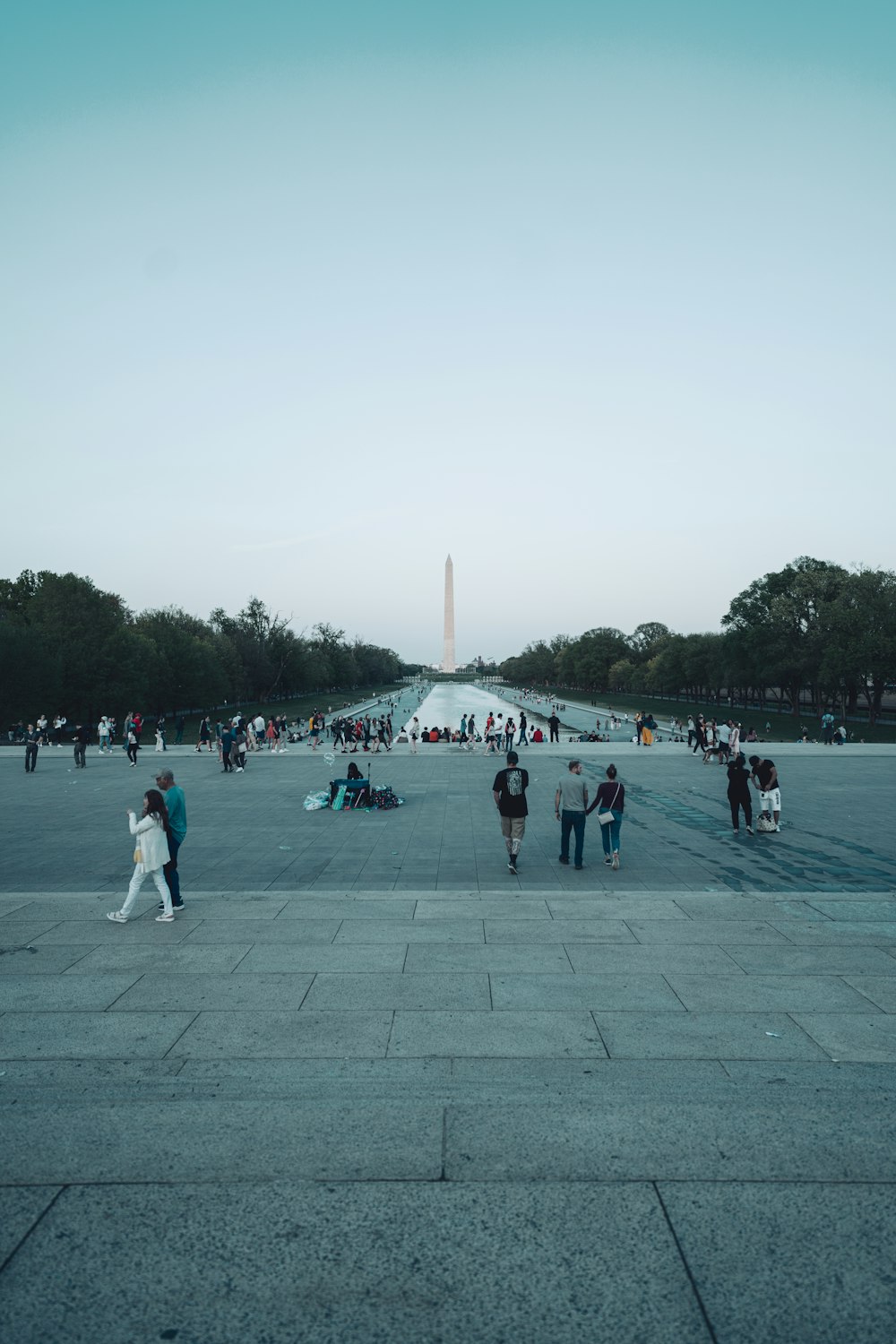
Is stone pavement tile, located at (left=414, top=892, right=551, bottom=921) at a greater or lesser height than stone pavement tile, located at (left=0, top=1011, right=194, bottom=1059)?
lesser

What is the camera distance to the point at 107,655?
51688mm

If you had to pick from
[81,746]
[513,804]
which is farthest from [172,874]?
[81,746]

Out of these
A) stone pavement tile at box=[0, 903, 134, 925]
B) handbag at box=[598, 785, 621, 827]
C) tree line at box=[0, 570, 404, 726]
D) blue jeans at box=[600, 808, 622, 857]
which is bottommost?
stone pavement tile at box=[0, 903, 134, 925]

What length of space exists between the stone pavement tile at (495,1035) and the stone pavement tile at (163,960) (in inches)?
88.0

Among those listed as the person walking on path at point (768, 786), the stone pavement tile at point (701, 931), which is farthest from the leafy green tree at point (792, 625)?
the stone pavement tile at point (701, 931)

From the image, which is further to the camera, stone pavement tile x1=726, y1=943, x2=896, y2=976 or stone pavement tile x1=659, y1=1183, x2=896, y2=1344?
stone pavement tile x1=726, y1=943, x2=896, y2=976

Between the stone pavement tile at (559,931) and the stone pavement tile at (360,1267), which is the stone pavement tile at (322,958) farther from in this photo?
the stone pavement tile at (360,1267)

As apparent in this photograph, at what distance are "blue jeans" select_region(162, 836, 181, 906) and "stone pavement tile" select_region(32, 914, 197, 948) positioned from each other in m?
0.27

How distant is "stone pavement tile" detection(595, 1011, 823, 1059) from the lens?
546 centimetres

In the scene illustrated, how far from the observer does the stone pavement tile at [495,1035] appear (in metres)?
5.51

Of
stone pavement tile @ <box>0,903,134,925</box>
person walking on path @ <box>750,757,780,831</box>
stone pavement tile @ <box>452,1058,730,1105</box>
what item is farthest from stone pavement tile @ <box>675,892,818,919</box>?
stone pavement tile @ <box>0,903,134,925</box>

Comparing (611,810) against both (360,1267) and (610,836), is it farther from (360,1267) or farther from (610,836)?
(360,1267)

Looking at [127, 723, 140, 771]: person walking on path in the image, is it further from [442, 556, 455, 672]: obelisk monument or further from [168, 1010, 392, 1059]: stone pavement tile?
[442, 556, 455, 672]: obelisk monument

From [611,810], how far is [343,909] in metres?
4.42
